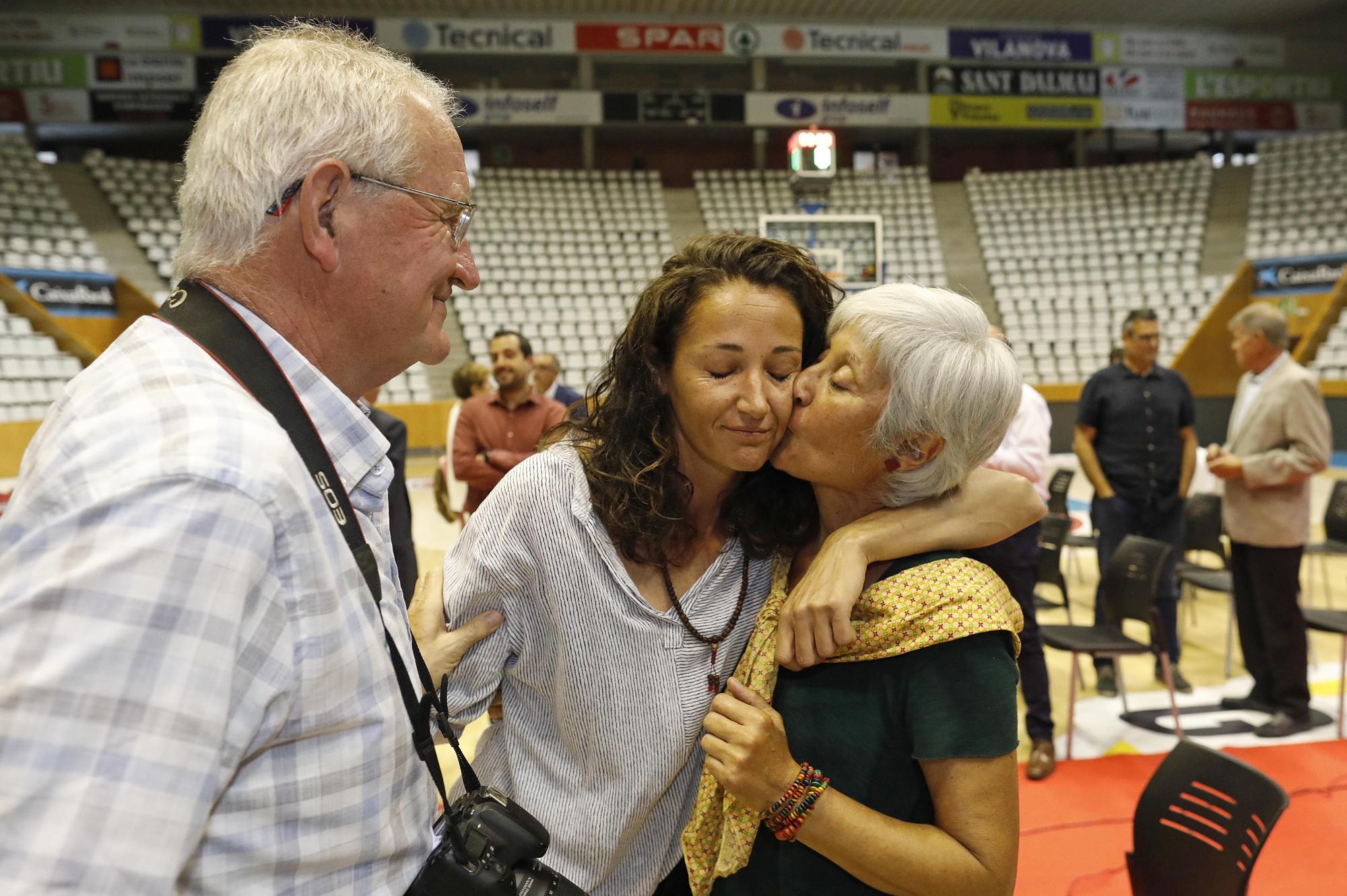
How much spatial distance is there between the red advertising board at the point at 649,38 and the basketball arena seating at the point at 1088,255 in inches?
233

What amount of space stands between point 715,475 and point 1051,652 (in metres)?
4.78

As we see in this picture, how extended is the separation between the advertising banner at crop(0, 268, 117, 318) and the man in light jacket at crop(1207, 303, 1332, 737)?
1389 centimetres

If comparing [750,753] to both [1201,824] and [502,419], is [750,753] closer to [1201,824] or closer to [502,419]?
[1201,824]

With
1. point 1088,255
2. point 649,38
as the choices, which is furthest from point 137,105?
point 1088,255

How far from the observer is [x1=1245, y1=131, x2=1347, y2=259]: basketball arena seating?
14.8 m

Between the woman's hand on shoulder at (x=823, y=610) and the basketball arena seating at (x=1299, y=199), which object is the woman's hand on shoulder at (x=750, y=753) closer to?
the woman's hand on shoulder at (x=823, y=610)

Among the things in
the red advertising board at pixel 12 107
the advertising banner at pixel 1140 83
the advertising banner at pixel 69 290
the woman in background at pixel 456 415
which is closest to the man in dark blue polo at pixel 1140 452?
the woman in background at pixel 456 415

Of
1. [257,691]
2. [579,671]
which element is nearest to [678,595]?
[579,671]

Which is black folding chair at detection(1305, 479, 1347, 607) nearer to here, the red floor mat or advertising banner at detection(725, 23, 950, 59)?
the red floor mat

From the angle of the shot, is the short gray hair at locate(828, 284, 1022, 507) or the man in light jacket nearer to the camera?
the short gray hair at locate(828, 284, 1022, 507)

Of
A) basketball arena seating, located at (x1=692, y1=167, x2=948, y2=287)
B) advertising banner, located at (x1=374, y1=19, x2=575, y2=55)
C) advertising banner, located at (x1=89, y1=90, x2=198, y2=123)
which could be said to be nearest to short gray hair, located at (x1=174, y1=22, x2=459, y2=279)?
basketball arena seating, located at (x1=692, y1=167, x2=948, y2=287)

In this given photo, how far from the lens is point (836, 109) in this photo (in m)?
17.7

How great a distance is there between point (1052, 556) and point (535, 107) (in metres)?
14.6

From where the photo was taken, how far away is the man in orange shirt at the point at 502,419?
5039 millimetres
